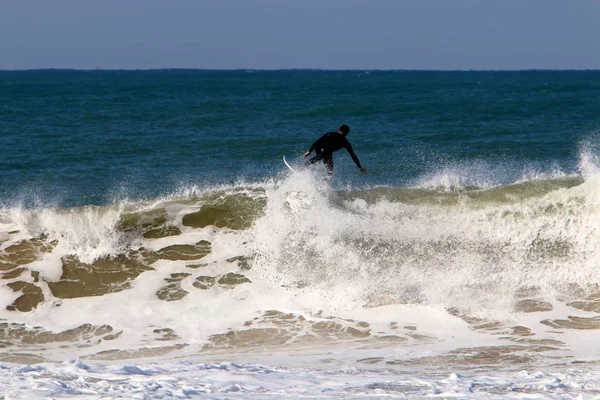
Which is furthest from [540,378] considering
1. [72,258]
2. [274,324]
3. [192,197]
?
[192,197]

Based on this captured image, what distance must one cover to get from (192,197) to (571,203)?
626cm

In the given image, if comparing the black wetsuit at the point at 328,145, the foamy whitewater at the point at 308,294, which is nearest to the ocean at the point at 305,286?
the foamy whitewater at the point at 308,294

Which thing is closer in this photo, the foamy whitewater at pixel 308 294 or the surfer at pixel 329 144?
the foamy whitewater at pixel 308 294

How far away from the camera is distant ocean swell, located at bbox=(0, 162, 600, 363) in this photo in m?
9.10

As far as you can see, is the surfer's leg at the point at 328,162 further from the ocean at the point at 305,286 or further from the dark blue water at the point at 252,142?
the dark blue water at the point at 252,142

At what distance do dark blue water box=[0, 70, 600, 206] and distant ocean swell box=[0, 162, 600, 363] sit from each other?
314 cm

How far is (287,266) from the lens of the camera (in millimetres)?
10773

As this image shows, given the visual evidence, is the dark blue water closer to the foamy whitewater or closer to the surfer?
the surfer

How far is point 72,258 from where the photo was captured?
11188mm

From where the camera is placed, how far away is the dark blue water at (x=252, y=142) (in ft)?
57.0

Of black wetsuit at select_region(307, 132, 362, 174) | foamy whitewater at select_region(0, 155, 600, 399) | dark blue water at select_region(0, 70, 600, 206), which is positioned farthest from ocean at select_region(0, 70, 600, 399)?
black wetsuit at select_region(307, 132, 362, 174)

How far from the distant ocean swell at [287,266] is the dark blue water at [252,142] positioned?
3138 millimetres

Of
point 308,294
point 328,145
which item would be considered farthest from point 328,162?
point 308,294

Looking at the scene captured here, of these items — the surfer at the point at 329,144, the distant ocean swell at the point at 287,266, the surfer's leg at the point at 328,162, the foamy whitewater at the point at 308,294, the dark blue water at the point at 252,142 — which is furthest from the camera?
the dark blue water at the point at 252,142
